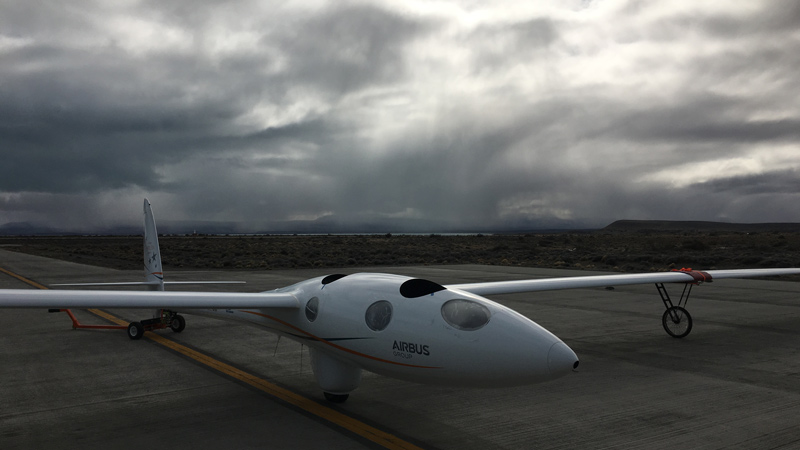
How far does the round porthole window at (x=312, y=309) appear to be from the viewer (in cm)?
823

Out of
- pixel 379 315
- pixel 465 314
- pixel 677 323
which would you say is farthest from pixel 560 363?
pixel 677 323

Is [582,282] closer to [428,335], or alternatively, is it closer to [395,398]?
[395,398]

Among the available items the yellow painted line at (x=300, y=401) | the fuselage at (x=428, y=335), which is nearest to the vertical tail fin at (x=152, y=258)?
the yellow painted line at (x=300, y=401)

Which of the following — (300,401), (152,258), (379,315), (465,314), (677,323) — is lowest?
(300,401)

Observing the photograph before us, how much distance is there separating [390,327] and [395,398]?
7.42 ft

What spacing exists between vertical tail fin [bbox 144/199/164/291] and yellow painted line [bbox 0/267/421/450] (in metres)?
1.50

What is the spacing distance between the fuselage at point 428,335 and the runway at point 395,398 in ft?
3.28

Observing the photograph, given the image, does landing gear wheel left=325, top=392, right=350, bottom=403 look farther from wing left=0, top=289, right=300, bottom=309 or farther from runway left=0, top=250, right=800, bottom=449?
wing left=0, top=289, right=300, bottom=309

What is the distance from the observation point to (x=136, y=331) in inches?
530

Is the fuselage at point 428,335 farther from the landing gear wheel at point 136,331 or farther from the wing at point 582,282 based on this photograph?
the landing gear wheel at point 136,331

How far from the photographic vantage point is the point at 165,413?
316 inches

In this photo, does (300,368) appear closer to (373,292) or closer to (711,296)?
(373,292)

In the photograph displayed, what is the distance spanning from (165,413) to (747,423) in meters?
8.61

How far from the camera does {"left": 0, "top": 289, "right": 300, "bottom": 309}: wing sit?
7.17 m
